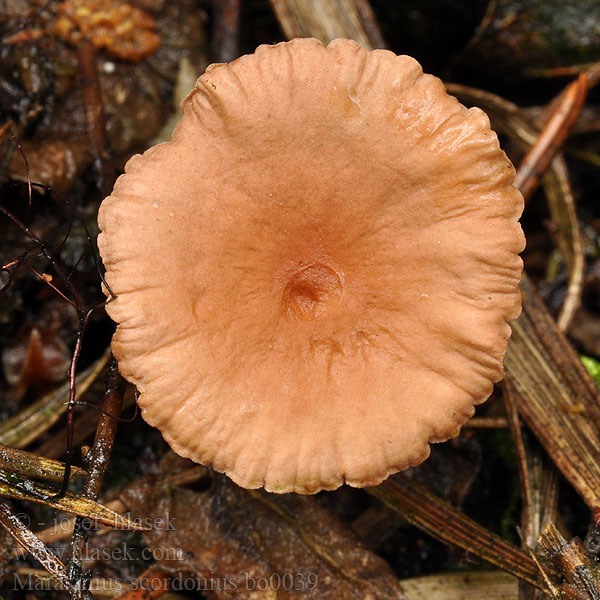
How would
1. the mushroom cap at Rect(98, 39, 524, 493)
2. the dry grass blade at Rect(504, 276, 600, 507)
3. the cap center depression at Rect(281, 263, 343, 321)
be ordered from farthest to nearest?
the dry grass blade at Rect(504, 276, 600, 507) < the cap center depression at Rect(281, 263, 343, 321) < the mushroom cap at Rect(98, 39, 524, 493)

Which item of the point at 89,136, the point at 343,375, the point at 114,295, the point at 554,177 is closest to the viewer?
the point at 114,295

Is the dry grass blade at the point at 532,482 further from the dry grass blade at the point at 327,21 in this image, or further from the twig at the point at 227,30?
the twig at the point at 227,30

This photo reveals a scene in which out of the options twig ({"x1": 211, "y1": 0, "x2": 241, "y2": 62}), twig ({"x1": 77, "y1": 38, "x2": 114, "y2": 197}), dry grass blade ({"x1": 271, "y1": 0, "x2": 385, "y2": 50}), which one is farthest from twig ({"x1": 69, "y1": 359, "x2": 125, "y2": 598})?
dry grass blade ({"x1": 271, "y1": 0, "x2": 385, "y2": 50})

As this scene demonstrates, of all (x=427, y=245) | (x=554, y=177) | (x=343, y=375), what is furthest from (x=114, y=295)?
(x=554, y=177)

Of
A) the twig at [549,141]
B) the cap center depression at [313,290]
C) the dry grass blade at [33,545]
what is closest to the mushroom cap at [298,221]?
the cap center depression at [313,290]

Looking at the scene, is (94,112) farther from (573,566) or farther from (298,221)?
(573,566)

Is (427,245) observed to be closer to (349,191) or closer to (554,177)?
(349,191)

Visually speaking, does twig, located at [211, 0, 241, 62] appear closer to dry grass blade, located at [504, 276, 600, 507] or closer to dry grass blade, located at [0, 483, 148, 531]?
dry grass blade, located at [504, 276, 600, 507]
